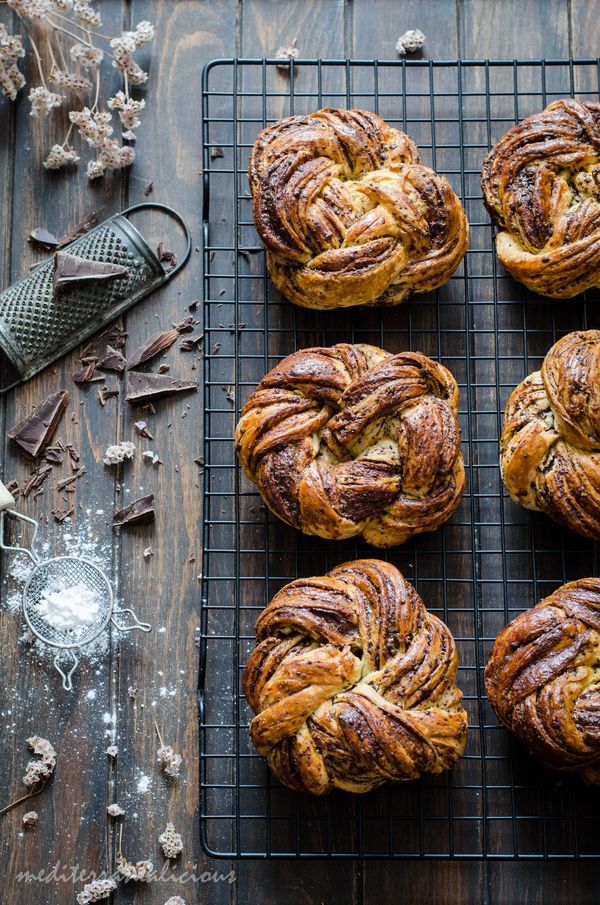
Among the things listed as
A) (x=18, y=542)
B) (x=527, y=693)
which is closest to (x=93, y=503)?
(x=18, y=542)

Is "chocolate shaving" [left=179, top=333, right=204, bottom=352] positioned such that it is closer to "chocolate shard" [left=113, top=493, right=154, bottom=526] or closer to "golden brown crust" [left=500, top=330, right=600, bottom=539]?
"chocolate shard" [left=113, top=493, right=154, bottom=526]

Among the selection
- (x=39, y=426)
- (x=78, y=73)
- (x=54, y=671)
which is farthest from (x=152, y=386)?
(x=78, y=73)

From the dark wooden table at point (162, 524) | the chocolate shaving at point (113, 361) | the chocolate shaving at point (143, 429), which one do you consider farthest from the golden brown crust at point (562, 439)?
the chocolate shaving at point (113, 361)

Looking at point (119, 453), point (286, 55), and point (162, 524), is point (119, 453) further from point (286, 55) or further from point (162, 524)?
point (286, 55)

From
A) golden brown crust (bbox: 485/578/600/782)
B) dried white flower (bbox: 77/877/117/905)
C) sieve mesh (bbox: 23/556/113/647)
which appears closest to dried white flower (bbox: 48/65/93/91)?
sieve mesh (bbox: 23/556/113/647)

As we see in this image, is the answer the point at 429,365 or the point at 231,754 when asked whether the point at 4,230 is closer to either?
the point at 429,365

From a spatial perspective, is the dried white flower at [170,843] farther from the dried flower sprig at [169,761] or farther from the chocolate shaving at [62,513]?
the chocolate shaving at [62,513]
